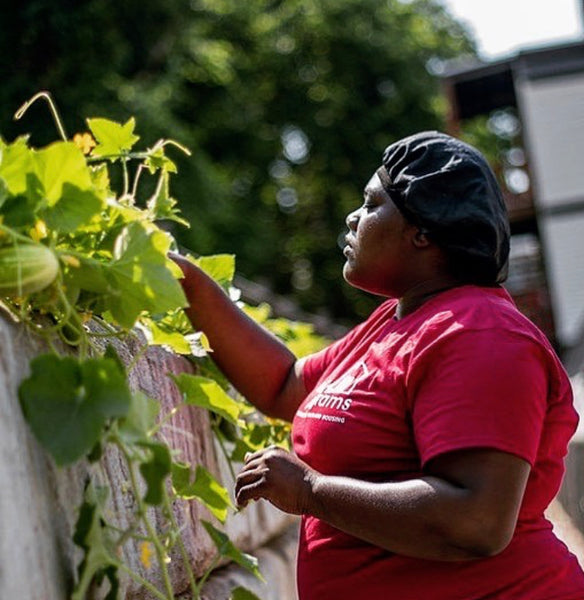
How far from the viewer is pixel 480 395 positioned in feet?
6.18

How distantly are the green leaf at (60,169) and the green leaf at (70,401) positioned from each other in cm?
23

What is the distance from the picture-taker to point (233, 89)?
28297 millimetres

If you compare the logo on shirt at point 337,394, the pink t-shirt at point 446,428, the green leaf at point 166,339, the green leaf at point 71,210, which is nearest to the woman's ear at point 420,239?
the pink t-shirt at point 446,428

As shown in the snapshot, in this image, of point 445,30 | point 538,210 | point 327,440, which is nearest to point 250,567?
point 327,440

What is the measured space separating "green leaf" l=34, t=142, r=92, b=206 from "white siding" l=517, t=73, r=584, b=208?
21.9 m

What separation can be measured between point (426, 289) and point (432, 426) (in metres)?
0.41

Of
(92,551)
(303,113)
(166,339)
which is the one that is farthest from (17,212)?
(303,113)

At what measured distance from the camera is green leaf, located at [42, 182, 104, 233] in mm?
1562

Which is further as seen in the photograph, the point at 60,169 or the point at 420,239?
the point at 420,239

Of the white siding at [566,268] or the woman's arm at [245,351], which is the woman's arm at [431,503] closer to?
the woman's arm at [245,351]

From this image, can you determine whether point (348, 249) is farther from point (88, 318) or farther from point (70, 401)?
point (70, 401)

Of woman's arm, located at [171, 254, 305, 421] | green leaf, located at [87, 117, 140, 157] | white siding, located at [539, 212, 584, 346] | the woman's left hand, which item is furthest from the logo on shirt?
white siding, located at [539, 212, 584, 346]

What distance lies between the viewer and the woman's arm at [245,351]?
2.64 meters

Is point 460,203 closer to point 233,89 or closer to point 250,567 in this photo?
point 250,567
